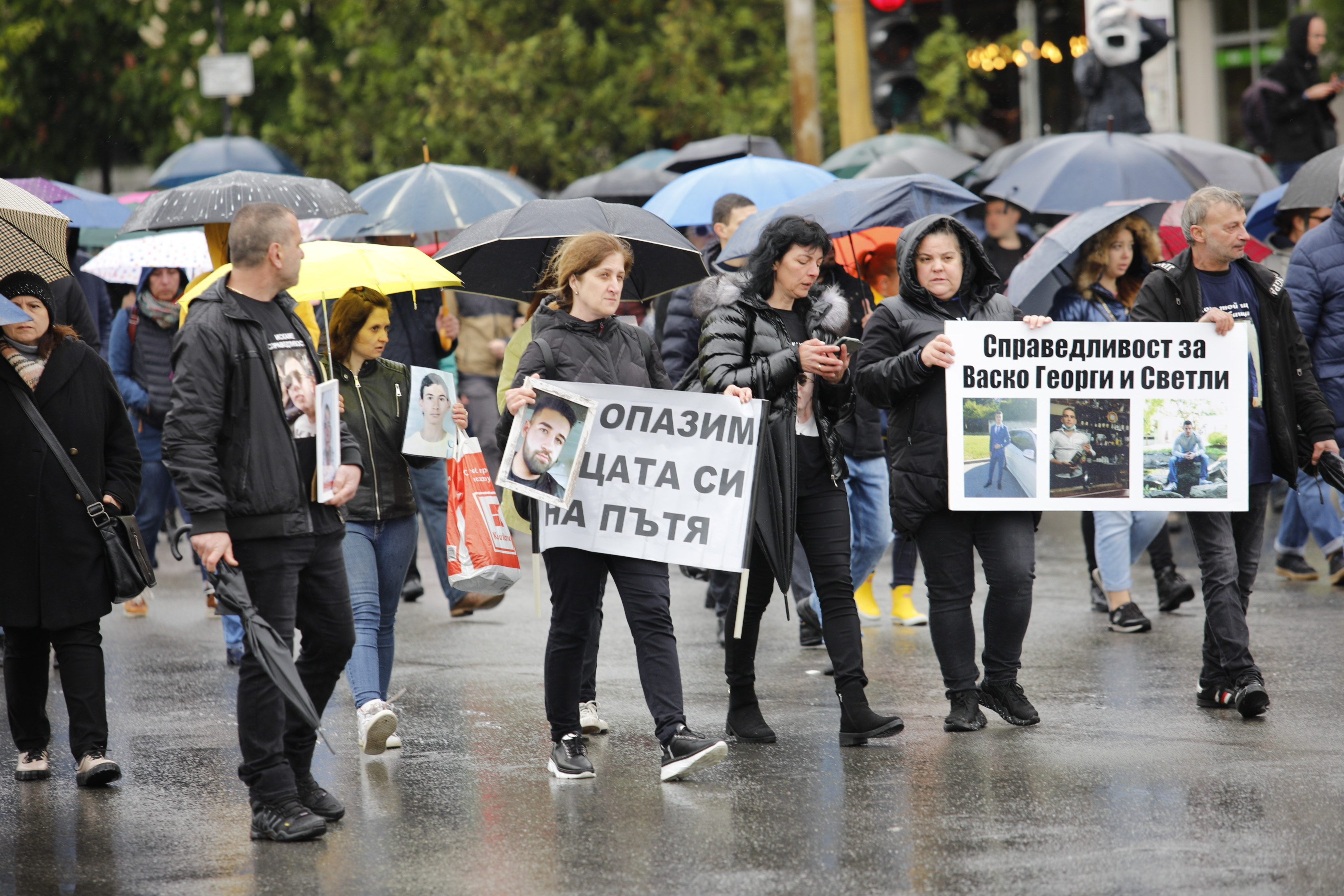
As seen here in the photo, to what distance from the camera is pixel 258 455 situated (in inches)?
203

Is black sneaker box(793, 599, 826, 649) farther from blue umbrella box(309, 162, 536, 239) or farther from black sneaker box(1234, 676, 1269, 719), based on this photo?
blue umbrella box(309, 162, 536, 239)

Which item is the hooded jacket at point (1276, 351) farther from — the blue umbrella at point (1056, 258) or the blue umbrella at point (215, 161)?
the blue umbrella at point (215, 161)

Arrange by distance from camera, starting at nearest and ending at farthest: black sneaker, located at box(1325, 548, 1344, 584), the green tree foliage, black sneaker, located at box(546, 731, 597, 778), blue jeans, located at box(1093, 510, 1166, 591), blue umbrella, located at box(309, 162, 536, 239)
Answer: black sneaker, located at box(546, 731, 597, 778) → blue jeans, located at box(1093, 510, 1166, 591) → black sneaker, located at box(1325, 548, 1344, 584) → blue umbrella, located at box(309, 162, 536, 239) → the green tree foliage

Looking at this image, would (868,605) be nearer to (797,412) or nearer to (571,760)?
(797,412)

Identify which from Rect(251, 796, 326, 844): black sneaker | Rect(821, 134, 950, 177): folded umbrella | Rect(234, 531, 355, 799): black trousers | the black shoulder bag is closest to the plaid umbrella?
the black shoulder bag

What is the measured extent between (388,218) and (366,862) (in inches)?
237

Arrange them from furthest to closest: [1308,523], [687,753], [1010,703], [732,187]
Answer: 1. [732,187]
2. [1308,523]
3. [1010,703]
4. [687,753]

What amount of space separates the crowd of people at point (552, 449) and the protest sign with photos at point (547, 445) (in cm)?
2

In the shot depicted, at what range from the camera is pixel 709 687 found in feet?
24.2

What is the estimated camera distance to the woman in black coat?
19.6ft

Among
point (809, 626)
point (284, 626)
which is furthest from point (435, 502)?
point (284, 626)

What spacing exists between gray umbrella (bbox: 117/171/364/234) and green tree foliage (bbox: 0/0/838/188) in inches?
473

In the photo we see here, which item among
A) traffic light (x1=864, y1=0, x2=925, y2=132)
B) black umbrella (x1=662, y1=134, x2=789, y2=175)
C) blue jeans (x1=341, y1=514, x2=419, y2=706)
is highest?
traffic light (x1=864, y1=0, x2=925, y2=132)

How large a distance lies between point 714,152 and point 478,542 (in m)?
8.08
